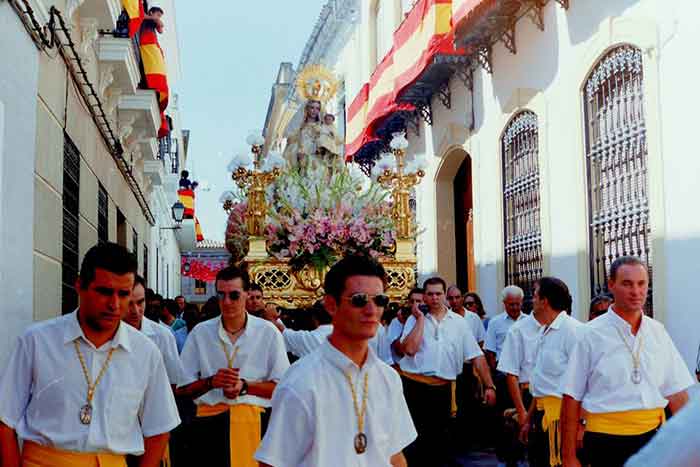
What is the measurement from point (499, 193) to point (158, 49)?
4940mm

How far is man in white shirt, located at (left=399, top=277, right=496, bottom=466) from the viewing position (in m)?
8.23

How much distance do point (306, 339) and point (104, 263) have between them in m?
3.80

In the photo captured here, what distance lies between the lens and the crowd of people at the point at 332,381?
310cm

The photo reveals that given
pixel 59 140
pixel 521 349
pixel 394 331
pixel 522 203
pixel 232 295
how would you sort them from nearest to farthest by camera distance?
pixel 232 295, pixel 521 349, pixel 59 140, pixel 394 331, pixel 522 203

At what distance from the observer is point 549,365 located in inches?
248

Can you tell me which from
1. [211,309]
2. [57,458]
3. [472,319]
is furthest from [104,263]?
[472,319]

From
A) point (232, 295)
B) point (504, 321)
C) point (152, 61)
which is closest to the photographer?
point (232, 295)

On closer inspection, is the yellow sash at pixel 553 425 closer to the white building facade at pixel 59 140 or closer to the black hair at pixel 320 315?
the black hair at pixel 320 315

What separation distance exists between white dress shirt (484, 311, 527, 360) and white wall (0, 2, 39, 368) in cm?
452

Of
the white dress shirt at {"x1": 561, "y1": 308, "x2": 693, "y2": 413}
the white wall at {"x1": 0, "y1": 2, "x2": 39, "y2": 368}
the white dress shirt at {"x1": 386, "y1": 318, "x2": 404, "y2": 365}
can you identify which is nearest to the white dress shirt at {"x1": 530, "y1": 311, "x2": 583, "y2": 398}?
the white dress shirt at {"x1": 561, "y1": 308, "x2": 693, "y2": 413}

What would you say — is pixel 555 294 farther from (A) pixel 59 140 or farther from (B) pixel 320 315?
(A) pixel 59 140

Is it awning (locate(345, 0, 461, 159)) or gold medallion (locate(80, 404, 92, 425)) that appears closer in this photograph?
gold medallion (locate(80, 404, 92, 425))

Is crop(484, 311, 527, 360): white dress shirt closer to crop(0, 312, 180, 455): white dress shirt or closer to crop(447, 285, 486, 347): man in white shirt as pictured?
crop(447, 285, 486, 347): man in white shirt

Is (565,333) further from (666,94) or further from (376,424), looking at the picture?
(376,424)
